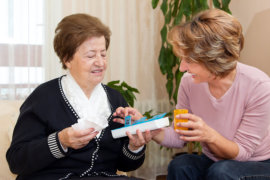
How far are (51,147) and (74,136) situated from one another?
14 cm

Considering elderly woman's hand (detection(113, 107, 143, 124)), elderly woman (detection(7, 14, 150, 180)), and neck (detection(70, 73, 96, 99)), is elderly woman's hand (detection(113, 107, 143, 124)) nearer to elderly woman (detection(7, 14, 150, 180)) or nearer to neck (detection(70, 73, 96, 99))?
elderly woman (detection(7, 14, 150, 180))

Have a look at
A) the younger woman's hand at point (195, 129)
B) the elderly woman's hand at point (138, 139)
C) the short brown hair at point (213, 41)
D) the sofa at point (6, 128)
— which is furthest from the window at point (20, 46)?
the younger woman's hand at point (195, 129)

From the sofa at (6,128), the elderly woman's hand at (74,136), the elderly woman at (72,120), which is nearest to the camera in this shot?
the elderly woman's hand at (74,136)

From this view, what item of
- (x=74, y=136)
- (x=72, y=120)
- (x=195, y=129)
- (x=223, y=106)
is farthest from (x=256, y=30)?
(x=74, y=136)

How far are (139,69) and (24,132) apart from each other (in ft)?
5.71

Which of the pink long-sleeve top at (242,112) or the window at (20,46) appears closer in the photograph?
the pink long-sleeve top at (242,112)

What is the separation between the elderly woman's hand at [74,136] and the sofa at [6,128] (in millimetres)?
505

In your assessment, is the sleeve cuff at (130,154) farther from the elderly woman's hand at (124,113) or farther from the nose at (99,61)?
the nose at (99,61)

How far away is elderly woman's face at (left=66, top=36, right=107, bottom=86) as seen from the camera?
135 cm

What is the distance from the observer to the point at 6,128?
1.59 m

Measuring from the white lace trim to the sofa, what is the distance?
439 millimetres

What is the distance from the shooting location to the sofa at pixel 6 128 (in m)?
1.50

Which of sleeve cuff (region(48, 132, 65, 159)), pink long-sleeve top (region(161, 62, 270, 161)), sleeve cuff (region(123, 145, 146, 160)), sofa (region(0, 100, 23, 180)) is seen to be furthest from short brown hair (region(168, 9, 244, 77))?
sofa (region(0, 100, 23, 180))

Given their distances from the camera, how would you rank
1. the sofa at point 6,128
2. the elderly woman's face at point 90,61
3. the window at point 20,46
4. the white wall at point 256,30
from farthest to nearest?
the white wall at point 256,30, the window at point 20,46, the sofa at point 6,128, the elderly woman's face at point 90,61
